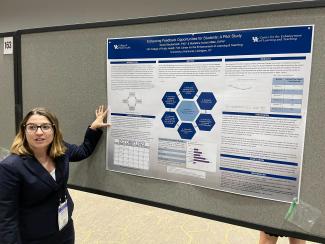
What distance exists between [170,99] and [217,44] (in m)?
0.24

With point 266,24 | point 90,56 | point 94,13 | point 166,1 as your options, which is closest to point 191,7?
point 166,1

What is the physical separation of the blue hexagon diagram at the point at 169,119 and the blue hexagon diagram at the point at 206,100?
0.34 ft

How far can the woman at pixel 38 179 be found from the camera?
109 centimetres

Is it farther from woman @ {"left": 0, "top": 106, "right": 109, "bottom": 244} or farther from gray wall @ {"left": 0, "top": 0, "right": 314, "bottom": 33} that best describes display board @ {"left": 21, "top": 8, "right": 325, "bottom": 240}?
gray wall @ {"left": 0, "top": 0, "right": 314, "bottom": 33}

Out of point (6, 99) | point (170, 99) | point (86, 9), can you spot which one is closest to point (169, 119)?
point (170, 99)

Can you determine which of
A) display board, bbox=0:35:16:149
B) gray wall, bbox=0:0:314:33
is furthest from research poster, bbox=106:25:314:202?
gray wall, bbox=0:0:314:33

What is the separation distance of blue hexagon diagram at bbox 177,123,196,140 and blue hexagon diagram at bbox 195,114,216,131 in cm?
3

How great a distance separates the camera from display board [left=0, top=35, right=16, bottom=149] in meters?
1.41

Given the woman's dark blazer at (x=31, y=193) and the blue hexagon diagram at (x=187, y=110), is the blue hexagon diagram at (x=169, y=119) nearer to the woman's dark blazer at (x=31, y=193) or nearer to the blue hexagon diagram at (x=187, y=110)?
the blue hexagon diagram at (x=187, y=110)

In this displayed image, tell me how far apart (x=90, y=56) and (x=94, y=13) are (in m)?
2.11

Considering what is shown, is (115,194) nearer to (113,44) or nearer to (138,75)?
(138,75)

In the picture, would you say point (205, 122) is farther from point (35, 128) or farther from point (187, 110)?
point (35, 128)

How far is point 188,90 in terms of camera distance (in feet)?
3.37

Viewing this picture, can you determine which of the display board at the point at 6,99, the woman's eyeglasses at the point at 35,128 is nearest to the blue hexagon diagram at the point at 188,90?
the woman's eyeglasses at the point at 35,128
